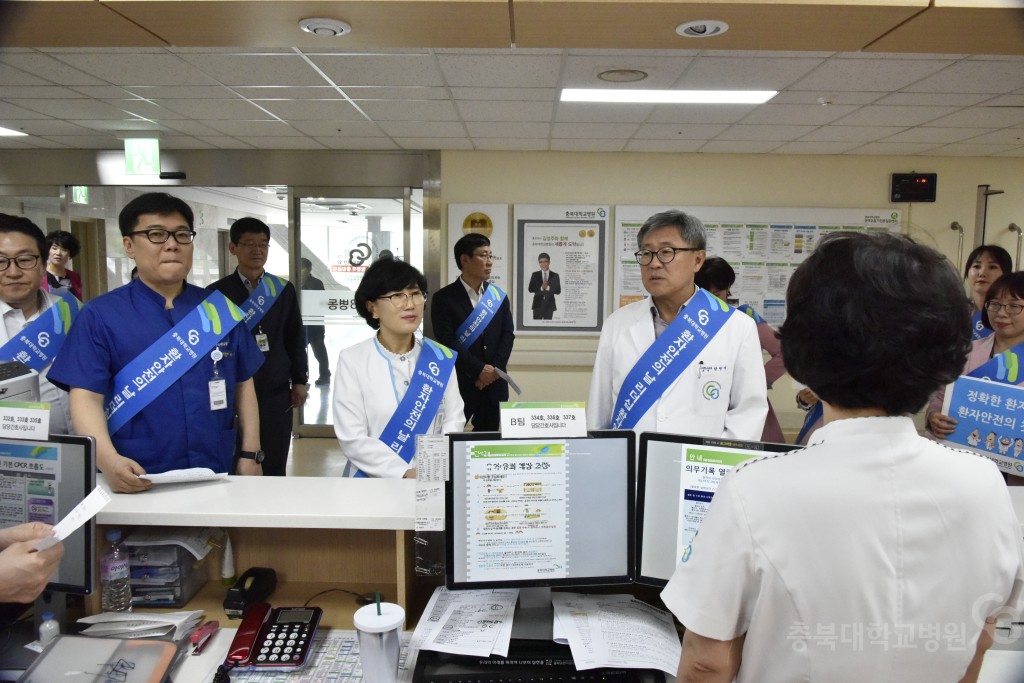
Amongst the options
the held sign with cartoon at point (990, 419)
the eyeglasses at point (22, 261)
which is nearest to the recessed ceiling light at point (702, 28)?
the held sign with cartoon at point (990, 419)

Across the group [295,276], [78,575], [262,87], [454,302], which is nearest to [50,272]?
[295,276]

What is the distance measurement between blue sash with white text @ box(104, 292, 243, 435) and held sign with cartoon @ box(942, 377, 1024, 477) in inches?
94.1

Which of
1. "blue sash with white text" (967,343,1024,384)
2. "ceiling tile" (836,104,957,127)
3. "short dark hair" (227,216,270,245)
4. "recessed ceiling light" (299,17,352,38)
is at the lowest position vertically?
"blue sash with white text" (967,343,1024,384)

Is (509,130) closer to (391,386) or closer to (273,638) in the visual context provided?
(391,386)

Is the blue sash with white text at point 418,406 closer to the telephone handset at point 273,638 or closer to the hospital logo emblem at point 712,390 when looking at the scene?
the telephone handset at point 273,638

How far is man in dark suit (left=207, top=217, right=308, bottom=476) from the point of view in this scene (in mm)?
3277

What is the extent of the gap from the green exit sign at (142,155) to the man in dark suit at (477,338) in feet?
9.76

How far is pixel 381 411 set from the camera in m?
2.04

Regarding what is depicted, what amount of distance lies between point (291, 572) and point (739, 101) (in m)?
3.54

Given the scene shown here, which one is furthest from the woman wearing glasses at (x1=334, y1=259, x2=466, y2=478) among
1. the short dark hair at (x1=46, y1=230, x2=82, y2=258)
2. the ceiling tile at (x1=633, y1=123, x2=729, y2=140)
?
the short dark hair at (x1=46, y1=230, x2=82, y2=258)

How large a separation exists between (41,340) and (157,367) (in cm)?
80

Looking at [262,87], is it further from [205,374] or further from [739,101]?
[739,101]

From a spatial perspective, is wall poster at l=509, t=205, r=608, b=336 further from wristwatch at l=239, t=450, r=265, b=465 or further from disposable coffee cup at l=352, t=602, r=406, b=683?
disposable coffee cup at l=352, t=602, r=406, b=683

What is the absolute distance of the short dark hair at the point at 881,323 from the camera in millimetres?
724
